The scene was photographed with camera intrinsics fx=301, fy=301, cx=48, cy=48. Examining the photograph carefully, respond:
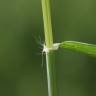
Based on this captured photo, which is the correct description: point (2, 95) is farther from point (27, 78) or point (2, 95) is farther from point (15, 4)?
point (15, 4)

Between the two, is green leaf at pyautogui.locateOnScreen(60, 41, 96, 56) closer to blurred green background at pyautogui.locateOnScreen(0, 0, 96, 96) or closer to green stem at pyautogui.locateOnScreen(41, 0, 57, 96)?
green stem at pyautogui.locateOnScreen(41, 0, 57, 96)

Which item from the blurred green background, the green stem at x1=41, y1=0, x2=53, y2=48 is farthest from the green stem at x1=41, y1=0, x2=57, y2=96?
the blurred green background

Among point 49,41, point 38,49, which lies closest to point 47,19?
point 49,41

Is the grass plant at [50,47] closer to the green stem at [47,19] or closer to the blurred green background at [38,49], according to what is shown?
the green stem at [47,19]

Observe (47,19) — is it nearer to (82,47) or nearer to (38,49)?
(82,47)

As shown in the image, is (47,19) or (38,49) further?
(38,49)

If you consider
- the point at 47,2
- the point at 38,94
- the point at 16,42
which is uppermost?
the point at 47,2

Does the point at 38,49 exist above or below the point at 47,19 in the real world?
below

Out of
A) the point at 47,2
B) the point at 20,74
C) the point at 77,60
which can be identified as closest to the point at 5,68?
the point at 20,74

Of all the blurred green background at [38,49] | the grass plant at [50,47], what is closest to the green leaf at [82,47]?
the grass plant at [50,47]
